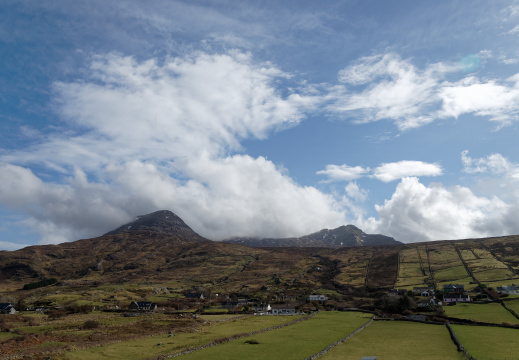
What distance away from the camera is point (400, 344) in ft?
187

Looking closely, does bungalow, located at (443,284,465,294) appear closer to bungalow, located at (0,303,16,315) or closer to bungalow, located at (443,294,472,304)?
bungalow, located at (443,294,472,304)

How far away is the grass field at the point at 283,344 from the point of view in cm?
4869

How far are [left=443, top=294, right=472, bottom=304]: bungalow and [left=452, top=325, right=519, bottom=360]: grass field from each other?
149 ft

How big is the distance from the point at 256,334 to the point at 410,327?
34.6 metres

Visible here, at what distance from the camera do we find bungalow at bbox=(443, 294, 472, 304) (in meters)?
116

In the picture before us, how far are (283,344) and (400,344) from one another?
18263mm

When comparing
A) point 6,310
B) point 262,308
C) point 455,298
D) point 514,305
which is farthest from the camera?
point 262,308

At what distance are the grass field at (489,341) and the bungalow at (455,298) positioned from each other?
45562 mm

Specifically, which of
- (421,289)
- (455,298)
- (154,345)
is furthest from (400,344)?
(421,289)

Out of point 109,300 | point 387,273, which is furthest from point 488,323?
point 109,300

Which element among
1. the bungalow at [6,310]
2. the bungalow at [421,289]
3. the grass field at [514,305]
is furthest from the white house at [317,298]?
the bungalow at [6,310]

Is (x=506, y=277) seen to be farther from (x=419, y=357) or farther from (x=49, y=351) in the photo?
(x=49, y=351)

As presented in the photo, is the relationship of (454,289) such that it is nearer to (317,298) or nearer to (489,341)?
(317,298)

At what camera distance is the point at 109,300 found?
489ft
